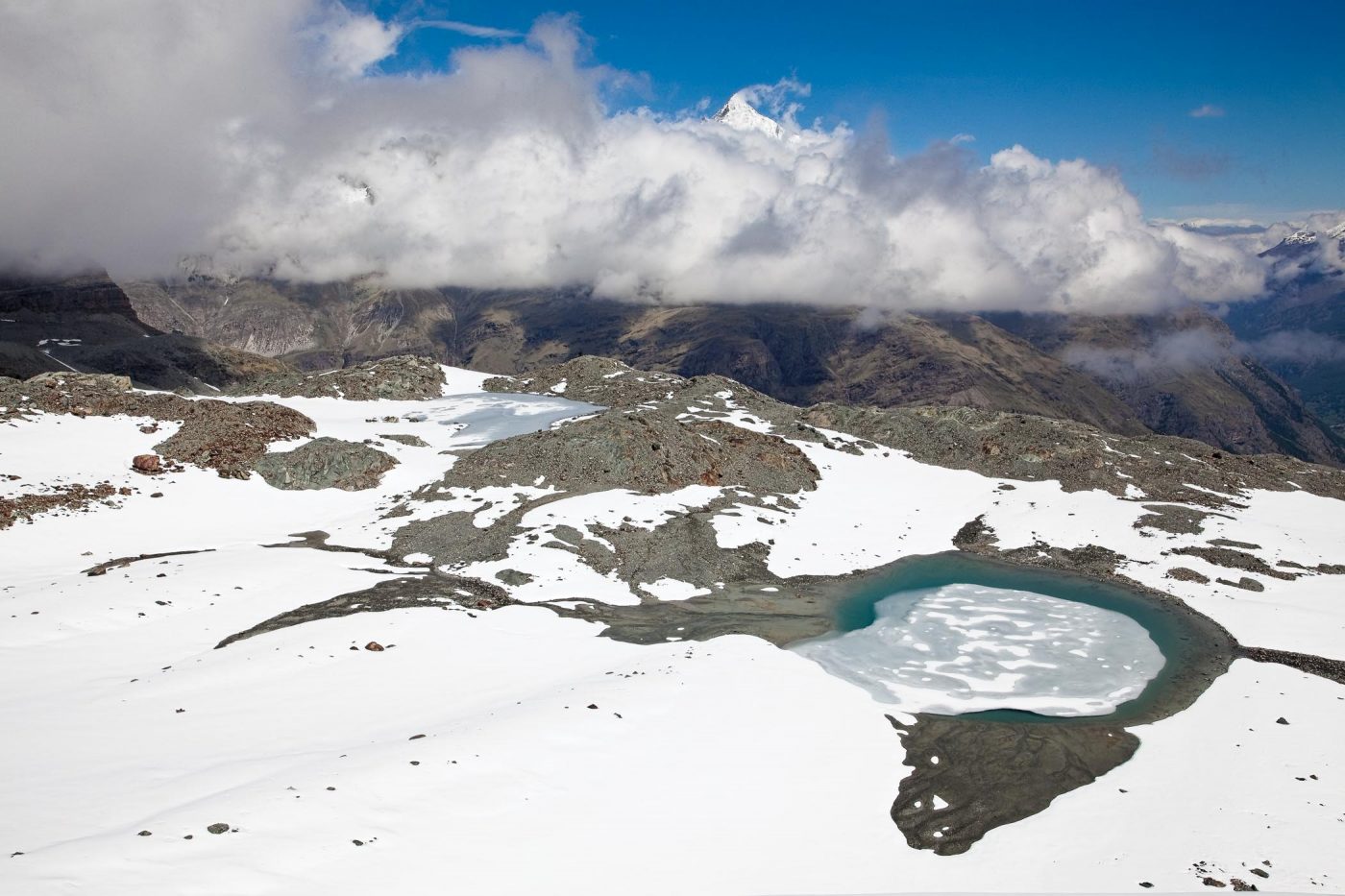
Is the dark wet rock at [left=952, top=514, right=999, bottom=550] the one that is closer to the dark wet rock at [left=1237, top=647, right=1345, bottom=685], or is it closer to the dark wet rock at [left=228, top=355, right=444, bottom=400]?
the dark wet rock at [left=1237, top=647, right=1345, bottom=685]

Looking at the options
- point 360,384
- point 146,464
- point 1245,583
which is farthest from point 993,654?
point 360,384

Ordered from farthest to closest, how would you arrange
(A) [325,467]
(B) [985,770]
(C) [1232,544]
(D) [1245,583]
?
(A) [325,467] → (C) [1232,544] → (D) [1245,583] → (B) [985,770]

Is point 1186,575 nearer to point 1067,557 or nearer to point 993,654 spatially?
point 1067,557

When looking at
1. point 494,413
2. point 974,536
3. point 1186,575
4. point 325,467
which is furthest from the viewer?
point 494,413

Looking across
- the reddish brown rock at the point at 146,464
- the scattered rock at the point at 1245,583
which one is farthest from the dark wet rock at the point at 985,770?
the reddish brown rock at the point at 146,464

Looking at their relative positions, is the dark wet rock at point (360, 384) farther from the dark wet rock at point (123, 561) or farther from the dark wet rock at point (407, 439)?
the dark wet rock at point (123, 561)

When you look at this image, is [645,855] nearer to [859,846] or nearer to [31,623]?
[859,846]

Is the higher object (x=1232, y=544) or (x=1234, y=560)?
(x=1232, y=544)

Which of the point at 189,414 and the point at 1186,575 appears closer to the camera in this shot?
the point at 1186,575
